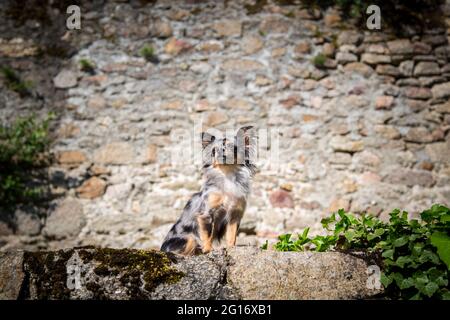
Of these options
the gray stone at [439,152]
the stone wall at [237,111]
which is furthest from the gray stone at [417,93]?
the gray stone at [439,152]

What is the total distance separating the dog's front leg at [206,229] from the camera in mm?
2838

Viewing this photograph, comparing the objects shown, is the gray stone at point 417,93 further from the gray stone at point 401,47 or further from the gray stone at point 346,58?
the gray stone at point 346,58

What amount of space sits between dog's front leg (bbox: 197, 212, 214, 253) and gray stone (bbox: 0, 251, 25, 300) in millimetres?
1091

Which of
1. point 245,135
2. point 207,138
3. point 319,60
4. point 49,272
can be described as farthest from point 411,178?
point 49,272

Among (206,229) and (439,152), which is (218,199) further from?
(439,152)

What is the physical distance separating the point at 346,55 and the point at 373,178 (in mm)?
1596

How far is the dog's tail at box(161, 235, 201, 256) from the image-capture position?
287cm

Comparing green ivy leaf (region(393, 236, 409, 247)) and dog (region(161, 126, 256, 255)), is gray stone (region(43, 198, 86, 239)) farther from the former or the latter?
green ivy leaf (region(393, 236, 409, 247))

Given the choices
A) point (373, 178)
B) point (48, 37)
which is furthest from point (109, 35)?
point (373, 178)

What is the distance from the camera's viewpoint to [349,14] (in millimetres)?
5922

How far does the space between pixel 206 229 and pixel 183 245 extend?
0.18 m

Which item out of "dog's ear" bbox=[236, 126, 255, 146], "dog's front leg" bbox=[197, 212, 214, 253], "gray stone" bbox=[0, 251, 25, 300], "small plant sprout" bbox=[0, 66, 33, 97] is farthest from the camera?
"small plant sprout" bbox=[0, 66, 33, 97]

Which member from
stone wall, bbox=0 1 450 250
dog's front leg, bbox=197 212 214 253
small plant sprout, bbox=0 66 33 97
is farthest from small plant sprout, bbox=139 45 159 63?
dog's front leg, bbox=197 212 214 253

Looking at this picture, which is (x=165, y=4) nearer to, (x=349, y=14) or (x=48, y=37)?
(x=48, y=37)
